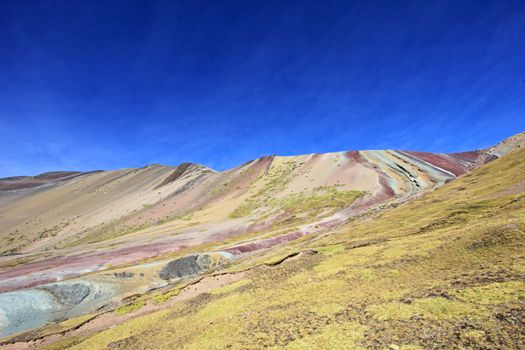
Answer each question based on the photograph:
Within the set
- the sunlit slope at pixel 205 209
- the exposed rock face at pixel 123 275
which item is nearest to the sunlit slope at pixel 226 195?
the sunlit slope at pixel 205 209

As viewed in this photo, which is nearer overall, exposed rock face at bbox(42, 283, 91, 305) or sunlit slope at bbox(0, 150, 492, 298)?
exposed rock face at bbox(42, 283, 91, 305)

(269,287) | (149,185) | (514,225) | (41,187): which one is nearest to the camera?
(514,225)

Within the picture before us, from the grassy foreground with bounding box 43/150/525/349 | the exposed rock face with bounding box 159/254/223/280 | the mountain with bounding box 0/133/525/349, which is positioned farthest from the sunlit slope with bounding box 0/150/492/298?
the grassy foreground with bounding box 43/150/525/349

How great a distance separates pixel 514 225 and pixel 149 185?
12966 cm

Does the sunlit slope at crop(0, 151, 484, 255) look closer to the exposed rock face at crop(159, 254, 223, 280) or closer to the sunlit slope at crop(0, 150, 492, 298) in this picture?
the sunlit slope at crop(0, 150, 492, 298)

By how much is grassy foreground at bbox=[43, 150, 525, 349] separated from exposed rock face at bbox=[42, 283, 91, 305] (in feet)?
33.1

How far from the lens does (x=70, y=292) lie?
29.7 meters

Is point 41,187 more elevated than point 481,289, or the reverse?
point 41,187

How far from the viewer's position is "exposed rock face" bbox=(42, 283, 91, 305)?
1142 inches

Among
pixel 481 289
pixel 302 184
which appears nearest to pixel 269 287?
pixel 481 289

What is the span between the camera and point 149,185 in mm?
131000

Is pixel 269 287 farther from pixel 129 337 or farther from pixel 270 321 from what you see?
pixel 129 337

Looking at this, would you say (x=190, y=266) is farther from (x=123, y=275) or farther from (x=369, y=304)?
(x=369, y=304)

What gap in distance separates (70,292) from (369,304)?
2857cm
